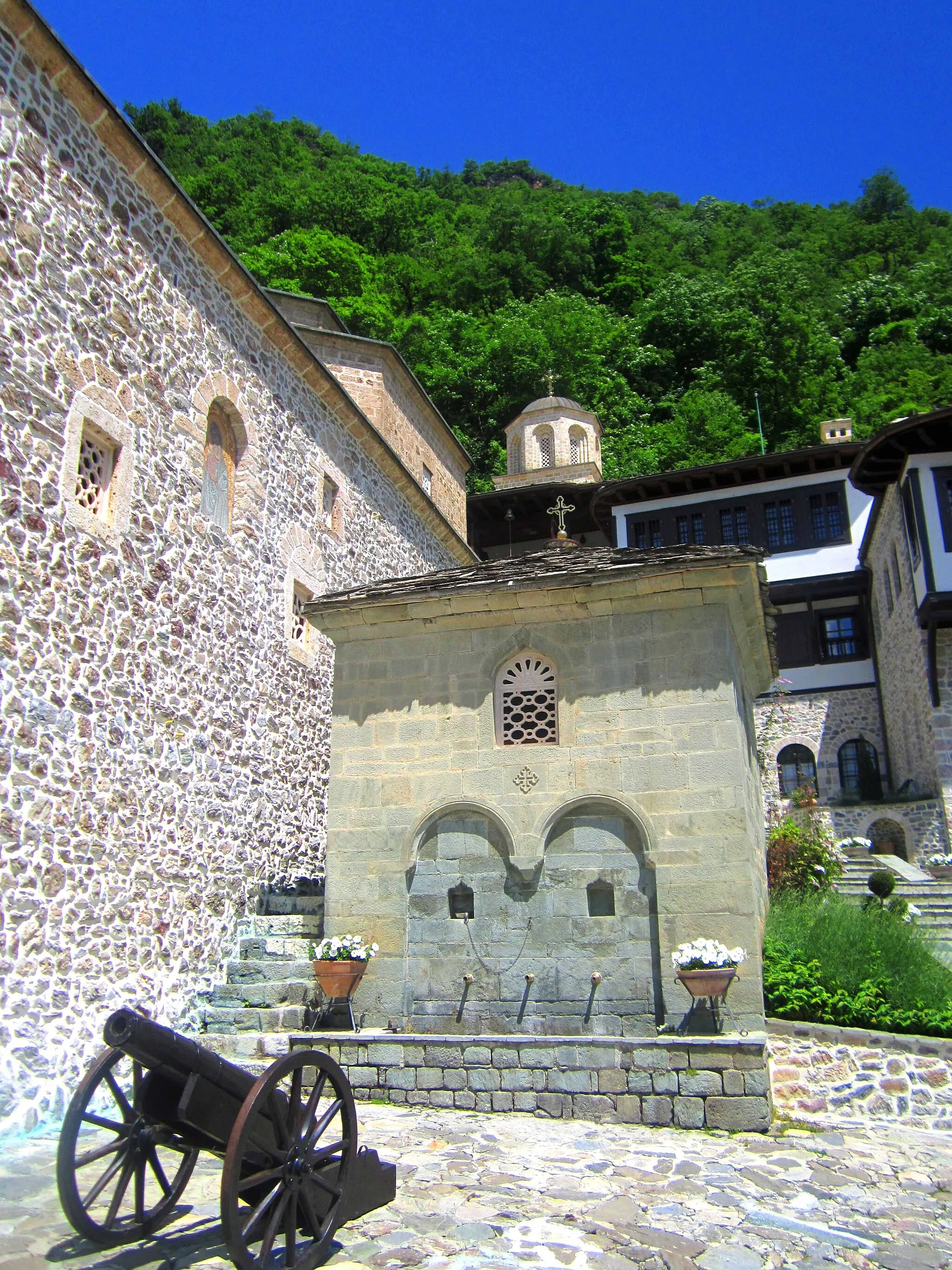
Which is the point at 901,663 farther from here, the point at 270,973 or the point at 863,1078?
the point at 270,973

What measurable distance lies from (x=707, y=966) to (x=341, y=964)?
2898 mm

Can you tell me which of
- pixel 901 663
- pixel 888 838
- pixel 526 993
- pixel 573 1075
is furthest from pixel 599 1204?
pixel 901 663

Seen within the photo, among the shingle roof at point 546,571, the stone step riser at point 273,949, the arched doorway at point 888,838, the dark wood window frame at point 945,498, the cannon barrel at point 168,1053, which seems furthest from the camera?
the arched doorway at point 888,838

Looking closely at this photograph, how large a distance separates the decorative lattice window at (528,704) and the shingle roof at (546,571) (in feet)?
2.38

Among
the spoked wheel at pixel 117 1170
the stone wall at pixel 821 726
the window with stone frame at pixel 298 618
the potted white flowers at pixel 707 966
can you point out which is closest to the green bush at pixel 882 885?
the potted white flowers at pixel 707 966

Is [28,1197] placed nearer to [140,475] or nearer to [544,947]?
[544,947]

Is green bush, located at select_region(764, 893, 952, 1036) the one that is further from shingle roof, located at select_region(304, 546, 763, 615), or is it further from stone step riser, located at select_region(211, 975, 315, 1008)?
stone step riser, located at select_region(211, 975, 315, 1008)

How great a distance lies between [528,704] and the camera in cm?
877

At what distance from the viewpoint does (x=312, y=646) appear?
13078 millimetres

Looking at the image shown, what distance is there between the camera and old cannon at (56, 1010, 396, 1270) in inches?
161

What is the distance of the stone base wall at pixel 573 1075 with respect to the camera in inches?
270

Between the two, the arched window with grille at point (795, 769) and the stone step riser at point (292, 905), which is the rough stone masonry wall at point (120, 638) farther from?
the arched window with grille at point (795, 769)

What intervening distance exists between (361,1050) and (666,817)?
2978mm

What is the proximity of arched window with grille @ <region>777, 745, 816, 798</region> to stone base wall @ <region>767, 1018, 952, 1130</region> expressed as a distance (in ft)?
53.7
